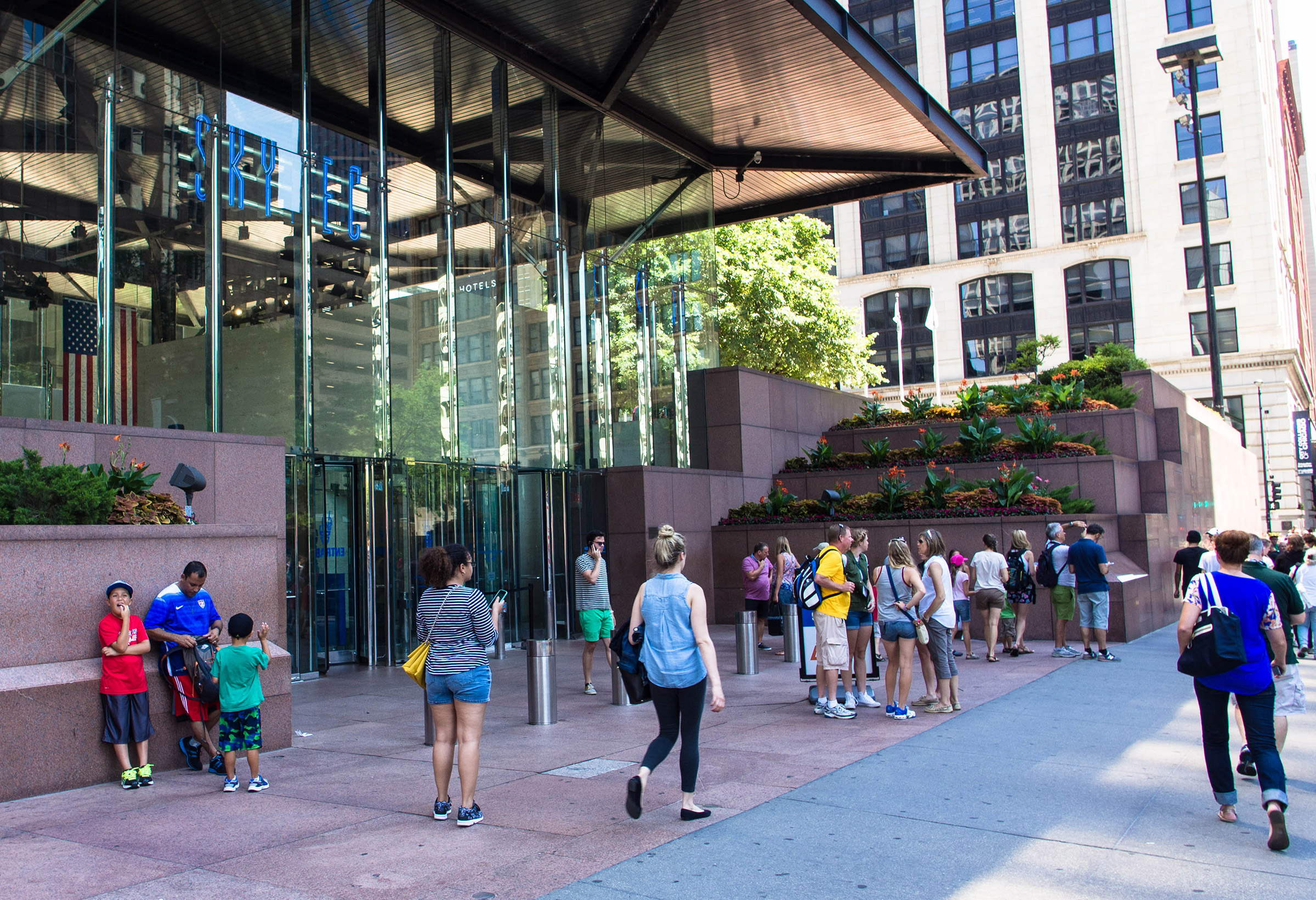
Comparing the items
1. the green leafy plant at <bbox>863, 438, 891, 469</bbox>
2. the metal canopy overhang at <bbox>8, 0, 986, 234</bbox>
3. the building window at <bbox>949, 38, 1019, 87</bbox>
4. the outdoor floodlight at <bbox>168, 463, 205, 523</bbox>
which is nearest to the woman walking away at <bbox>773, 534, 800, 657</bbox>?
the green leafy plant at <bbox>863, 438, 891, 469</bbox>

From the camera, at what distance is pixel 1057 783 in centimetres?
710

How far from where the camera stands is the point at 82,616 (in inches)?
304

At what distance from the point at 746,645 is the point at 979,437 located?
9.48m

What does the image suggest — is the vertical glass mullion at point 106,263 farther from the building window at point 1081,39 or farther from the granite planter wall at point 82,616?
the building window at point 1081,39

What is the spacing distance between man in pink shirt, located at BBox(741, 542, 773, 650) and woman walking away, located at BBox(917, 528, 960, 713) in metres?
5.33

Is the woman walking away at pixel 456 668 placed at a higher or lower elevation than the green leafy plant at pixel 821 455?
lower

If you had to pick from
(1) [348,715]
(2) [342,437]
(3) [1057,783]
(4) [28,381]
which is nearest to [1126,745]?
(3) [1057,783]

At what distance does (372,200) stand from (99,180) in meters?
4.14

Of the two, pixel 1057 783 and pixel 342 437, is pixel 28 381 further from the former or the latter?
pixel 1057 783

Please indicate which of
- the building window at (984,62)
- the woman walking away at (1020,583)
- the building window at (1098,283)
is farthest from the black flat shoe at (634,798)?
the building window at (984,62)

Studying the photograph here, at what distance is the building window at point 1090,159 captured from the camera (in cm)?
5700

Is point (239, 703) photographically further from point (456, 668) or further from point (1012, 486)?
point (1012, 486)

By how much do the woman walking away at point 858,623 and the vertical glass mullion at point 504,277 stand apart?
889 centimetres

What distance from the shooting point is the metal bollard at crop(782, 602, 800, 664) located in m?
14.4
